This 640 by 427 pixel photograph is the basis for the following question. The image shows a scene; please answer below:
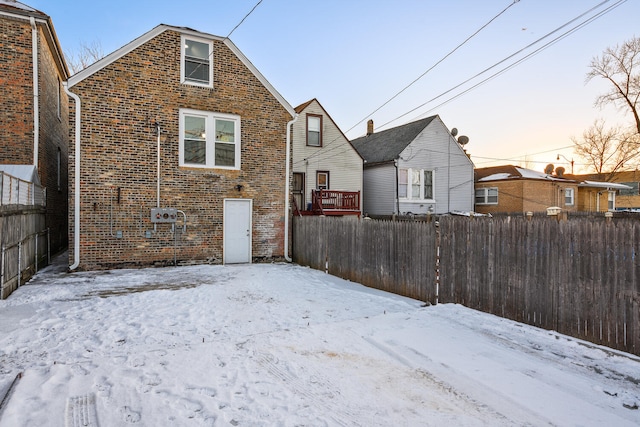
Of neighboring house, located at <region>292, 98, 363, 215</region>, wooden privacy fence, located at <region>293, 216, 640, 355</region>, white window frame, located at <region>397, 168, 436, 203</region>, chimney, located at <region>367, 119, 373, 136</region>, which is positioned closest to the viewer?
wooden privacy fence, located at <region>293, 216, 640, 355</region>

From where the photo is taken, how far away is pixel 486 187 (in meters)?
25.8

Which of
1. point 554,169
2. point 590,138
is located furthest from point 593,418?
point 590,138

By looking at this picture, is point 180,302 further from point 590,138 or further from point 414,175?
point 590,138

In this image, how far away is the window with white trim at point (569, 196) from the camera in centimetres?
2784

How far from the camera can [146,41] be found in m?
11.3

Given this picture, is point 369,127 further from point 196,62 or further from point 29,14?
point 29,14

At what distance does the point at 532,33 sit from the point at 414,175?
13.4m

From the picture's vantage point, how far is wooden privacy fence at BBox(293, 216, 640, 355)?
462 cm

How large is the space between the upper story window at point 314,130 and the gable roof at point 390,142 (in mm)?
4137

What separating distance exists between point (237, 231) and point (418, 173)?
12675 millimetres

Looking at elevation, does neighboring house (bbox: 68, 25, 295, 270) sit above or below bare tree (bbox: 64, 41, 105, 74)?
below

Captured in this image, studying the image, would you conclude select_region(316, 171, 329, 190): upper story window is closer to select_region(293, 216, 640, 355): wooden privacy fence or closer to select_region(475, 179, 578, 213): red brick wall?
select_region(293, 216, 640, 355): wooden privacy fence

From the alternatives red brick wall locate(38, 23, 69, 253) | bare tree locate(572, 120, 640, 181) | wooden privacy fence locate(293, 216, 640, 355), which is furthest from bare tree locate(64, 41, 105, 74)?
bare tree locate(572, 120, 640, 181)

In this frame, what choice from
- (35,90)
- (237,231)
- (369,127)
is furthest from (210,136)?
(369,127)
